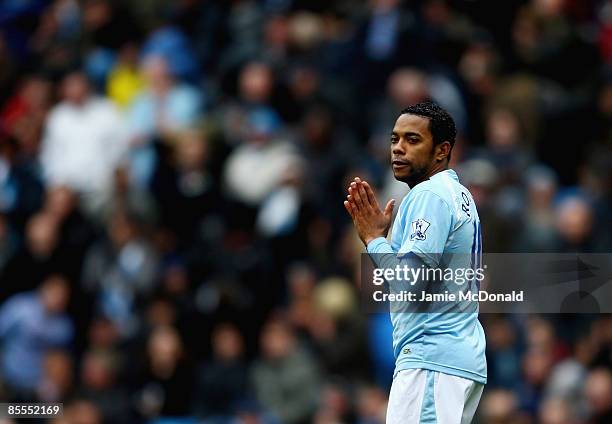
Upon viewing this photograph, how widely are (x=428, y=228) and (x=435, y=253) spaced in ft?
0.39

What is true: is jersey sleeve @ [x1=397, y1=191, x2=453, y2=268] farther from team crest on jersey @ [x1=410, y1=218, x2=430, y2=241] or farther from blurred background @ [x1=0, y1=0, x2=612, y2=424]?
blurred background @ [x1=0, y1=0, x2=612, y2=424]

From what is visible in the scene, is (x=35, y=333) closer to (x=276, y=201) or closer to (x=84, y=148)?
(x=84, y=148)

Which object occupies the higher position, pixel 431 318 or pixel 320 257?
pixel 320 257

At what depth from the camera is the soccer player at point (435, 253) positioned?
21.1 ft

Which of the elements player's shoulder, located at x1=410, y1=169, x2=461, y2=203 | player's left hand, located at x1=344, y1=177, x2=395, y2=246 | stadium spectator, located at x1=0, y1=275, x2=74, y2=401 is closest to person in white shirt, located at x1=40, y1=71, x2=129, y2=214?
stadium spectator, located at x1=0, y1=275, x2=74, y2=401

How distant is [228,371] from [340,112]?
3195mm

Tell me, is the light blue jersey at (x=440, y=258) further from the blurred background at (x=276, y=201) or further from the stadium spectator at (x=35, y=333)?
the stadium spectator at (x=35, y=333)

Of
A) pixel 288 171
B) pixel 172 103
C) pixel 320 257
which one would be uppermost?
pixel 172 103

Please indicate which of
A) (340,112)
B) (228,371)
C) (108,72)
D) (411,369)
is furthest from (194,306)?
(411,369)

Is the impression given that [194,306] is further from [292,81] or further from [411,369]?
[411,369]

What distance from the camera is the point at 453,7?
15695mm

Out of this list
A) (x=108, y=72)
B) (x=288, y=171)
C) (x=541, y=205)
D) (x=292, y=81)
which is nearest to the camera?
(x=541, y=205)

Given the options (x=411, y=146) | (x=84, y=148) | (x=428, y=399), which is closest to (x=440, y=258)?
(x=411, y=146)

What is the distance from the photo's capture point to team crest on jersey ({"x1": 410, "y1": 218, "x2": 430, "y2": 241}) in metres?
6.36
